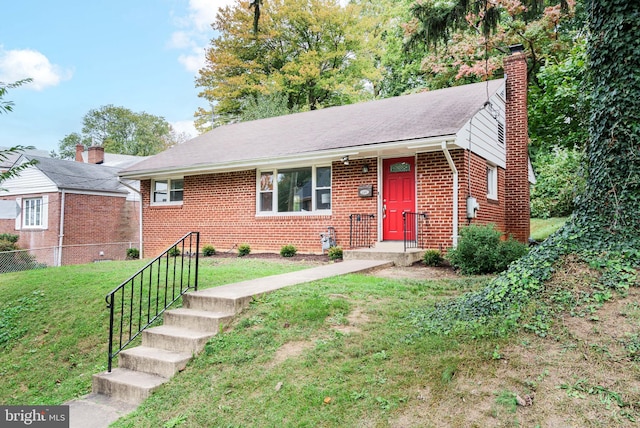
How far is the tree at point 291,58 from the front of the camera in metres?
26.1

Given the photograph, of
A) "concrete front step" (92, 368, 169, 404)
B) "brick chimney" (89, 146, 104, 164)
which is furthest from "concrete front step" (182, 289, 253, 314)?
"brick chimney" (89, 146, 104, 164)

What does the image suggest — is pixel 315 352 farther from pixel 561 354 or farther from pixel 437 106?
pixel 437 106

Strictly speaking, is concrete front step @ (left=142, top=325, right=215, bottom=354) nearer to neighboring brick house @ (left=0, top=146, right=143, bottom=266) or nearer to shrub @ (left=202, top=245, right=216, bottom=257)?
shrub @ (left=202, top=245, right=216, bottom=257)

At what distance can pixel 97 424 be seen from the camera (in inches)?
145

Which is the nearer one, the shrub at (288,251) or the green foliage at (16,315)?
the green foliage at (16,315)

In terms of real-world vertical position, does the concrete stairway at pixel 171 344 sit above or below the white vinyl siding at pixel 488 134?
below

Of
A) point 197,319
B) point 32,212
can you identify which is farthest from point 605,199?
point 32,212

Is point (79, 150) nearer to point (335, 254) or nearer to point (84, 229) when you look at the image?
point (84, 229)

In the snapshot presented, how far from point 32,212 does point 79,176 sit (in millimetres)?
2658

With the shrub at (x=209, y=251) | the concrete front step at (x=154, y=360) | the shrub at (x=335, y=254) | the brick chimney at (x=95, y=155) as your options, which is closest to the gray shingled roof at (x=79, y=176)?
the brick chimney at (x=95, y=155)

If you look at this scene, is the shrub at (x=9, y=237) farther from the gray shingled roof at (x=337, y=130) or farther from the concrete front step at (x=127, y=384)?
the concrete front step at (x=127, y=384)

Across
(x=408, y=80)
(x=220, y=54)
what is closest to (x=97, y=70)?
(x=220, y=54)

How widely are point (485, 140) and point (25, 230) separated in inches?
812

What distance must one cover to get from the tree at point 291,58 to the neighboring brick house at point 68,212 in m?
9.79
